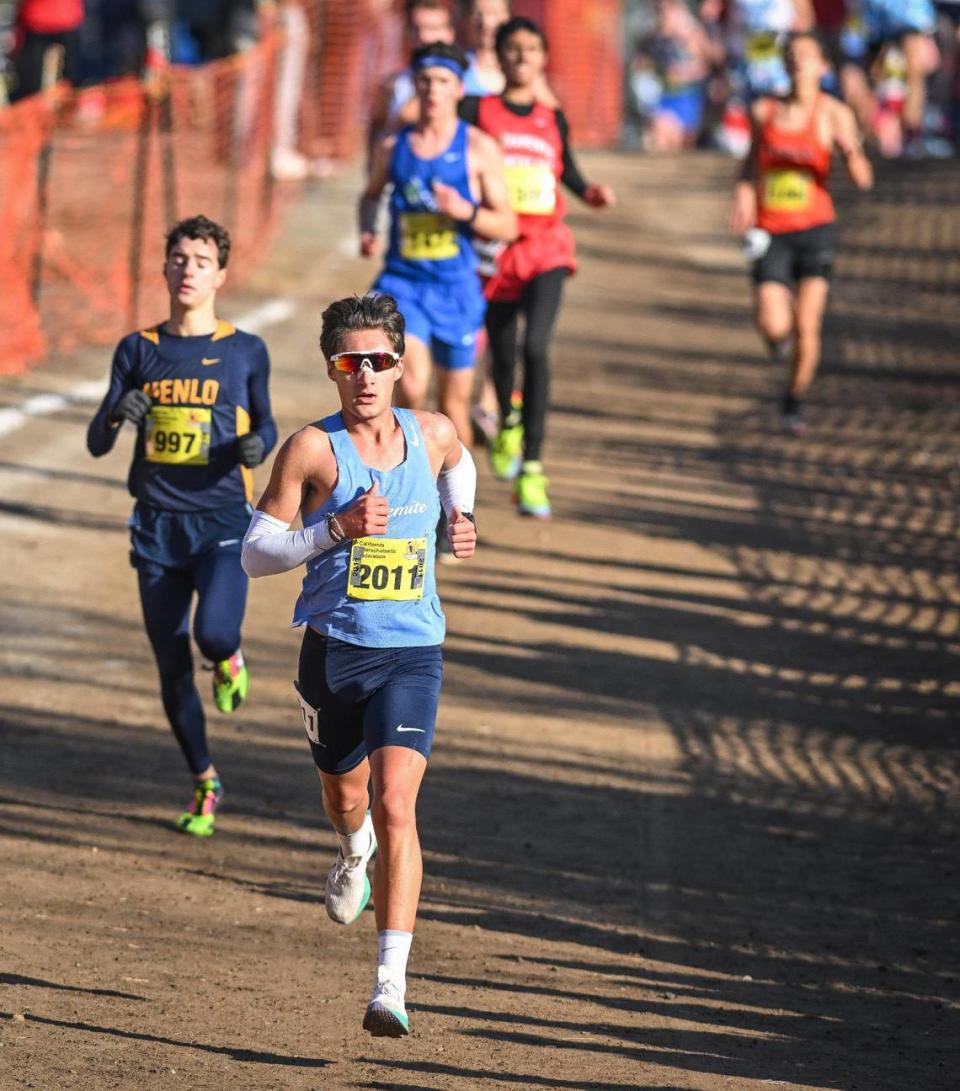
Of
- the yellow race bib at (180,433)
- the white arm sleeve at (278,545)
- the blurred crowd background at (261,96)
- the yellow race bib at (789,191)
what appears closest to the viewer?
the white arm sleeve at (278,545)

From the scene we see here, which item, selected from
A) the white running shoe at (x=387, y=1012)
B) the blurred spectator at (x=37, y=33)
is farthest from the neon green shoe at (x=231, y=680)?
the blurred spectator at (x=37, y=33)

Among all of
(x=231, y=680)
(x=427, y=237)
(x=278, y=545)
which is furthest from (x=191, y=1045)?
(x=427, y=237)

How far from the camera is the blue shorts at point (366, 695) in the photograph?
5.86 meters

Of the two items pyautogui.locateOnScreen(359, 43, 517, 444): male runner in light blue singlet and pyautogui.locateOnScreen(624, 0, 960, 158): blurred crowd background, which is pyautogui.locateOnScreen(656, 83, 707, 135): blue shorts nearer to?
pyautogui.locateOnScreen(624, 0, 960, 158): blurred crowd background

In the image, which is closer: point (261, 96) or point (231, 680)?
point (231, 680)

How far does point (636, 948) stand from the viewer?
22.7ft

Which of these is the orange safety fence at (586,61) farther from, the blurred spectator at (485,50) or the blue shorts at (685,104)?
the blurred spectator at (485,50)

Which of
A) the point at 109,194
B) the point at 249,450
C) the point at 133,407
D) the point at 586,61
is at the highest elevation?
the point at 133,407

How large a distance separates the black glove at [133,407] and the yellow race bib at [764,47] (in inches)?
441

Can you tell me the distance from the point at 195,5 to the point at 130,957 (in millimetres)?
18410

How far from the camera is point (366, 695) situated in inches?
235

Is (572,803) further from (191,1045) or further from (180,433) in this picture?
(191,1045)

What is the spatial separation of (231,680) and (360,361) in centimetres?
203

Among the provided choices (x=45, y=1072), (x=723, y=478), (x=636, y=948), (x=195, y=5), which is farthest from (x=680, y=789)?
(x=195, y=5)
